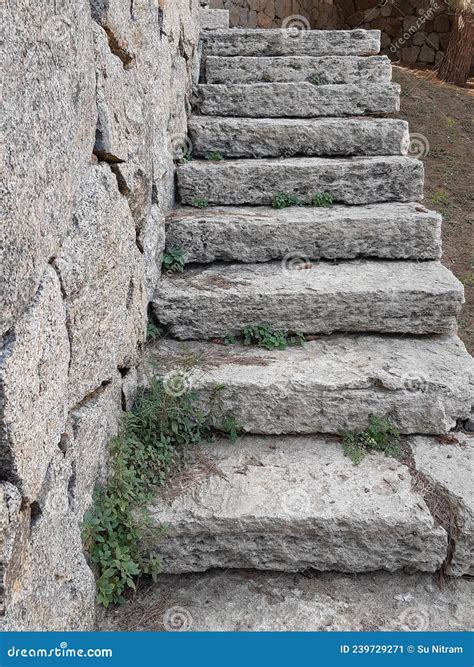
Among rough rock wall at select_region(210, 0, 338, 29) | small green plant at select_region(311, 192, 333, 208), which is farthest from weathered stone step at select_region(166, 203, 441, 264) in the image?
rough rock wall at select_region(210, 0, 338, 29)

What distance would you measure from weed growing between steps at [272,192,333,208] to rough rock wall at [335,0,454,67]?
25.6 ft

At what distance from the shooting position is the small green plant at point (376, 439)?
6.93 ft

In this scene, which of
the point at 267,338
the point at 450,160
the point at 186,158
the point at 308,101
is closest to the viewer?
the point at 267,338

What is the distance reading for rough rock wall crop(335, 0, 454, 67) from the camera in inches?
378

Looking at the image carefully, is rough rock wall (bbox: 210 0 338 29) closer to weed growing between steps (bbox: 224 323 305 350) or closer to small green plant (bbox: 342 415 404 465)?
weed growing between steps (bbox: 224 323 305 350)

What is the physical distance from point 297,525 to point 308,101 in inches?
99.6

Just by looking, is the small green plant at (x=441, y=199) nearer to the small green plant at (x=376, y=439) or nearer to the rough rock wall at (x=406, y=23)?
the small green plant at (x=376, y=439)

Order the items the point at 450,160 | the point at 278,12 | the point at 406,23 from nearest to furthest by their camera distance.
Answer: the point at 450,160, the point at 278,12, the point at 406,23

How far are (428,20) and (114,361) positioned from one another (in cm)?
985

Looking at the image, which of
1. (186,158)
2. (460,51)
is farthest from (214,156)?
(460,51)

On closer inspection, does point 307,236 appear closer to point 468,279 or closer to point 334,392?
point 334,392

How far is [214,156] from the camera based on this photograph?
316 centimetres

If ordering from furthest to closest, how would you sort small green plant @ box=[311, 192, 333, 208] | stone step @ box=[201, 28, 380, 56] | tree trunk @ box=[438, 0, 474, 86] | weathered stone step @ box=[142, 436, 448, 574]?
tree trunk @ box=[438, 0, 474, 86] < stone step @ box=[201, 28, 380, 56] < small green plant @ box=[311, 192, 333, 208] < weathered stone step @ box=[142, 436, 448, 574]

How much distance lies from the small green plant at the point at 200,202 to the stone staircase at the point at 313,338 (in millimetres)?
18
